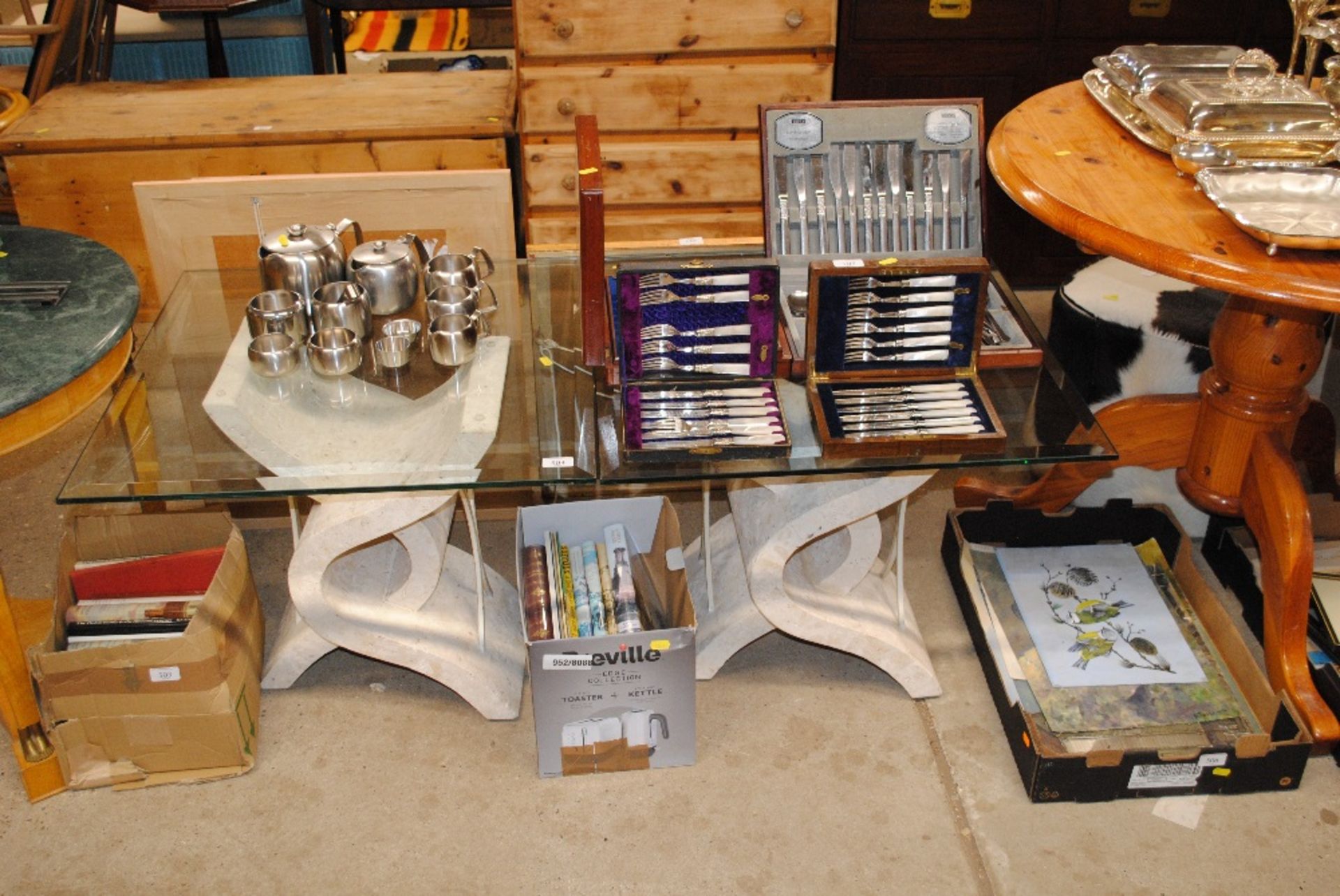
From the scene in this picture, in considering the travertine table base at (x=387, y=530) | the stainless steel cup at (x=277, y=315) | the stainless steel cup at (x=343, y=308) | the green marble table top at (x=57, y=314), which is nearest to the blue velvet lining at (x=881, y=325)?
the travertine table base at (x=387, y=530)

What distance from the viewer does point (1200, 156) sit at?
1.99 metres

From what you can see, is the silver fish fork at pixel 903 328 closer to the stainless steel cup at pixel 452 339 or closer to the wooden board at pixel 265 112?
the stainless steel cup at pixel 452 339

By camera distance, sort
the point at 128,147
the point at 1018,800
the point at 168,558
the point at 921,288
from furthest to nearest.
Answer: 1. the point at 128,147
2. the point at 168,558
3. the point at 1018,800
4. the point at 921,288

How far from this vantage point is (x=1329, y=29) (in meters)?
2.17

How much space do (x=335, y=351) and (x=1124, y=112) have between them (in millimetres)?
1444

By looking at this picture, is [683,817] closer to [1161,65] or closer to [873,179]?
[873,179]

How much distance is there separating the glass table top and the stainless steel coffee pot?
162 millimetres

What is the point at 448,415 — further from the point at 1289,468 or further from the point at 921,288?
the point at 1289,468

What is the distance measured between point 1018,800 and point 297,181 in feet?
6.66

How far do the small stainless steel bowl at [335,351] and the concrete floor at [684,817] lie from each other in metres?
0.67

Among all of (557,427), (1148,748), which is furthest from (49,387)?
(1148,748)

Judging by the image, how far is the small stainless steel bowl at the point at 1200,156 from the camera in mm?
1989

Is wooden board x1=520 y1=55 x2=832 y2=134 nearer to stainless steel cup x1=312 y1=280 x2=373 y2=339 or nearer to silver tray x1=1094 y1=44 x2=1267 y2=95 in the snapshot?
silver tray x1=1094 y1=44 x2=1267 y2=95

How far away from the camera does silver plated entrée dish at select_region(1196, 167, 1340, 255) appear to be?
5.71 feet
